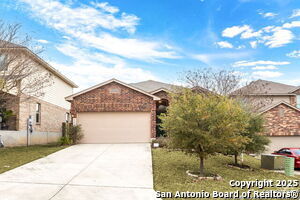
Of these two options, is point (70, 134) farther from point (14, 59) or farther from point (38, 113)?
point (14, 59)

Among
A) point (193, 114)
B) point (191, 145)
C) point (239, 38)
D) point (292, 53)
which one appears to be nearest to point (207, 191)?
point (191, 145)

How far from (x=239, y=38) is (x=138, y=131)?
1306 centimetres

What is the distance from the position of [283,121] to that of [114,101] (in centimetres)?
1484

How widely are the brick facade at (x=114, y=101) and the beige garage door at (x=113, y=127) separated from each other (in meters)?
0.39

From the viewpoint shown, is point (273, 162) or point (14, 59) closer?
point (273, 162)

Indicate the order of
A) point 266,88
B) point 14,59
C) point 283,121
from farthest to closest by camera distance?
point 266,88
point 283,121
point 14,59

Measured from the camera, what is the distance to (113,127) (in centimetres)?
1612

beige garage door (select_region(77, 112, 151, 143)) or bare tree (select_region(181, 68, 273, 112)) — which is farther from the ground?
bare tree (select_region(181, 68, 273, 112))

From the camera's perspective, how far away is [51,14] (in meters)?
13.9

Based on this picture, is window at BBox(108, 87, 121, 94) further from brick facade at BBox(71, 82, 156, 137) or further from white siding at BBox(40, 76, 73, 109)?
white siding at BBox(40, 76, 73, 109)

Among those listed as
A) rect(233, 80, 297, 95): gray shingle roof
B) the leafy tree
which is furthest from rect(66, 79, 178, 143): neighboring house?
rect(233, 80, 297, 95): gray shingle roof

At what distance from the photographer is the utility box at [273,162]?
36.7ft

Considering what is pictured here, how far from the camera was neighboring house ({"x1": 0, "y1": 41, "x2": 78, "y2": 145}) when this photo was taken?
13.5 meters

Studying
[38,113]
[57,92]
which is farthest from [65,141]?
[57,92]
